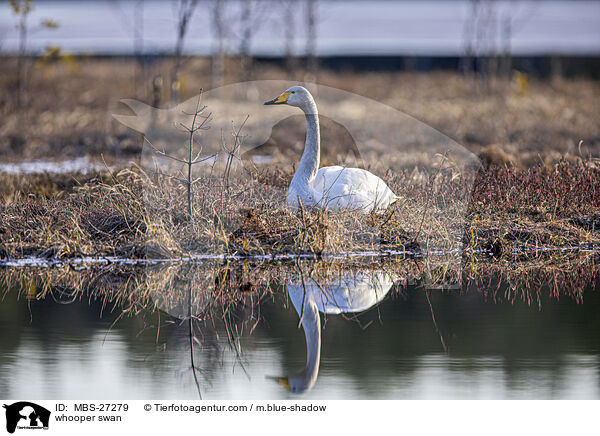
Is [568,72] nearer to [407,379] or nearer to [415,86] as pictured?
[415,86]

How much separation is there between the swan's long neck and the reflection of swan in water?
1499mm

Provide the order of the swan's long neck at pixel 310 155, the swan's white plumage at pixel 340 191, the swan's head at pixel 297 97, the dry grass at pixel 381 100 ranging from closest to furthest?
the swan's white plumage at pixel 340 191 < the swan's long neck at pixel 310 155 < the swan's head at pixel 297 97 < the dry grass at pixel 381 100

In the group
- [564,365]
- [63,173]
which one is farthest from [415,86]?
[564,365]

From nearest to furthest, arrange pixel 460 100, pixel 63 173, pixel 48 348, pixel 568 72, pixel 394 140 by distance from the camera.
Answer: pixel 48 348, pixel 63 173, pixel 394 140, pixel 460 100, pixel 568 72

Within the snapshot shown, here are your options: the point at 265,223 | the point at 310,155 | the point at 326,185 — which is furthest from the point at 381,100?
the point at 265,223

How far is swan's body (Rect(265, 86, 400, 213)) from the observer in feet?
33.2

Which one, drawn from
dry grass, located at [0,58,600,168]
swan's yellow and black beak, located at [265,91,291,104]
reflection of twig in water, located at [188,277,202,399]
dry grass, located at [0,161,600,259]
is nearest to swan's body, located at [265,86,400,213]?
swan's yellow and black beak, located at [265,91,291,104]

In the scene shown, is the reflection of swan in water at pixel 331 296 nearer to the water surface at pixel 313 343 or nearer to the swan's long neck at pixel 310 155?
the water surface at pixel 313 343

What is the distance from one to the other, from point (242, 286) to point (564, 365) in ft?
10.8

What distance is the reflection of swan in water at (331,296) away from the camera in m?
7.45

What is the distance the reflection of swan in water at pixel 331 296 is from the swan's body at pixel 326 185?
1104 millimetres

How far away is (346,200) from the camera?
10.2 meters
